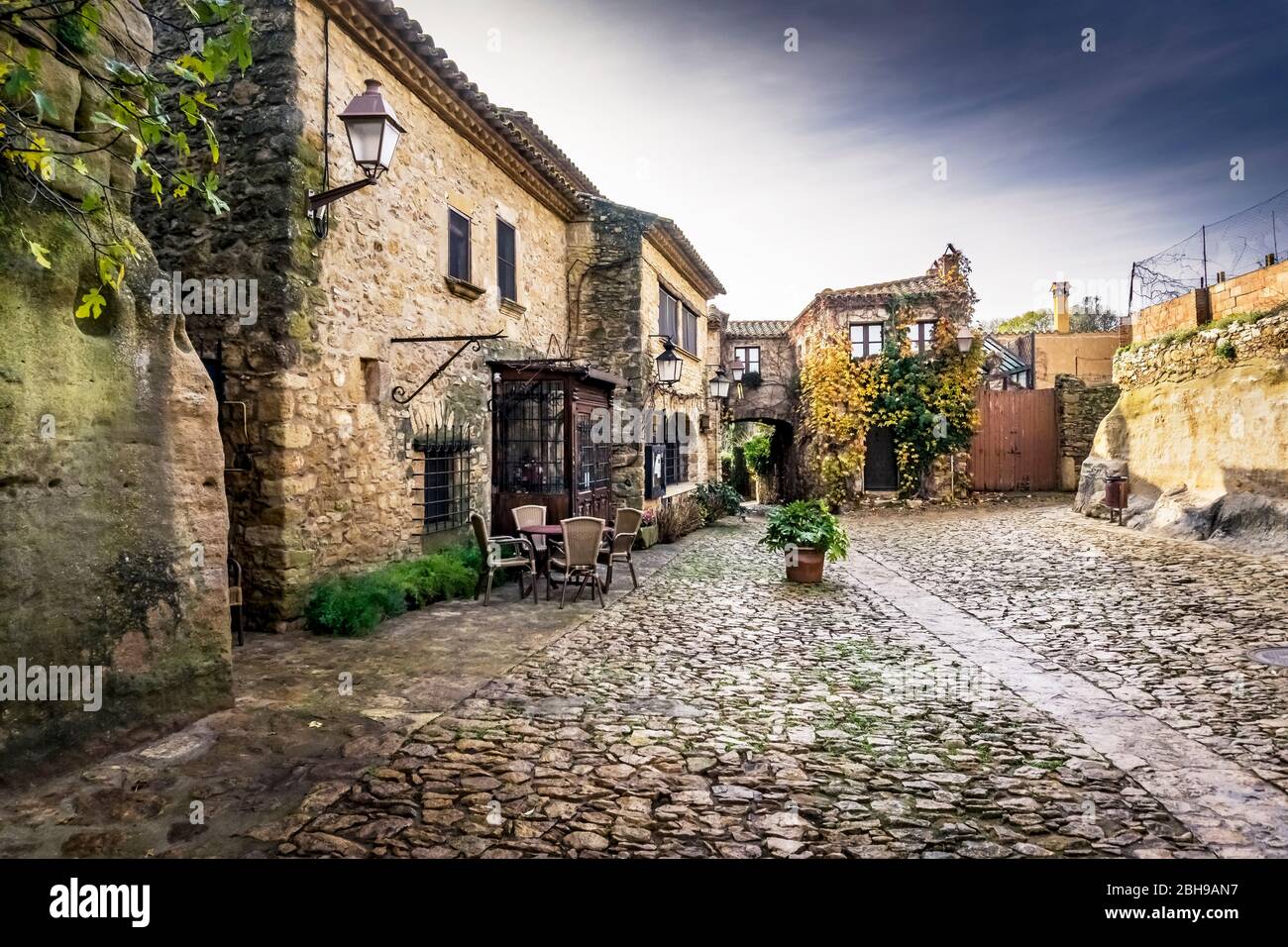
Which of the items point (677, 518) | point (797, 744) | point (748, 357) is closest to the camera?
point (797, 744)

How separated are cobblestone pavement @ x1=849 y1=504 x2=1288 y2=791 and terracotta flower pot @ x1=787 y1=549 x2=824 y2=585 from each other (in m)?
1.39

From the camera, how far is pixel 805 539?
8.98 metres

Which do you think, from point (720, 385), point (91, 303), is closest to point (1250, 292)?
point (720, 385)

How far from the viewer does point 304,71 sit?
6605 mm

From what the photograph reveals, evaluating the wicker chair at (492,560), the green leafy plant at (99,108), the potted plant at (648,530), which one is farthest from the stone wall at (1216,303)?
the green leafy plant at (99,108)

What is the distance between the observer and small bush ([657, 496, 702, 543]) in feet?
45.1

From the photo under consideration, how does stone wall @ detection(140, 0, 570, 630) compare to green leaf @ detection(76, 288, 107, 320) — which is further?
stone wall @ detection(140, 0, 570, 630)

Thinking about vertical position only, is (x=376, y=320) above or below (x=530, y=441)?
above

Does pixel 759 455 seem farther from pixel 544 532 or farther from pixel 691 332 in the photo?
pixel 544 532

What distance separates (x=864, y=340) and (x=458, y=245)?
1369 centimetres

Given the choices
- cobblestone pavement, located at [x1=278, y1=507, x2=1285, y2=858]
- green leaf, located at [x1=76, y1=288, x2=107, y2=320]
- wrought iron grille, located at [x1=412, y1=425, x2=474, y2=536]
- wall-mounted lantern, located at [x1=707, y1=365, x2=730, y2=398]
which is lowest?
cobblestone pavement, located at [x1=278, y1=507, x2=1285, y2=858]

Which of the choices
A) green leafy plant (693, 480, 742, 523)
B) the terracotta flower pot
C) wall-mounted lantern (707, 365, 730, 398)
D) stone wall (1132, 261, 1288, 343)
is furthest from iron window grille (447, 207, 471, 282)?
stone wall (1132, 261, 1288, 343)

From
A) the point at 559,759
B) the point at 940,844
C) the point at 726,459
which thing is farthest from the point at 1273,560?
the point at 726,459

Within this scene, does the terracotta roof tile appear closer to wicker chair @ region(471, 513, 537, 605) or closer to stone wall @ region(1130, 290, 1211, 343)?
stone wall @ region(1130, 290, 1211, 343)
